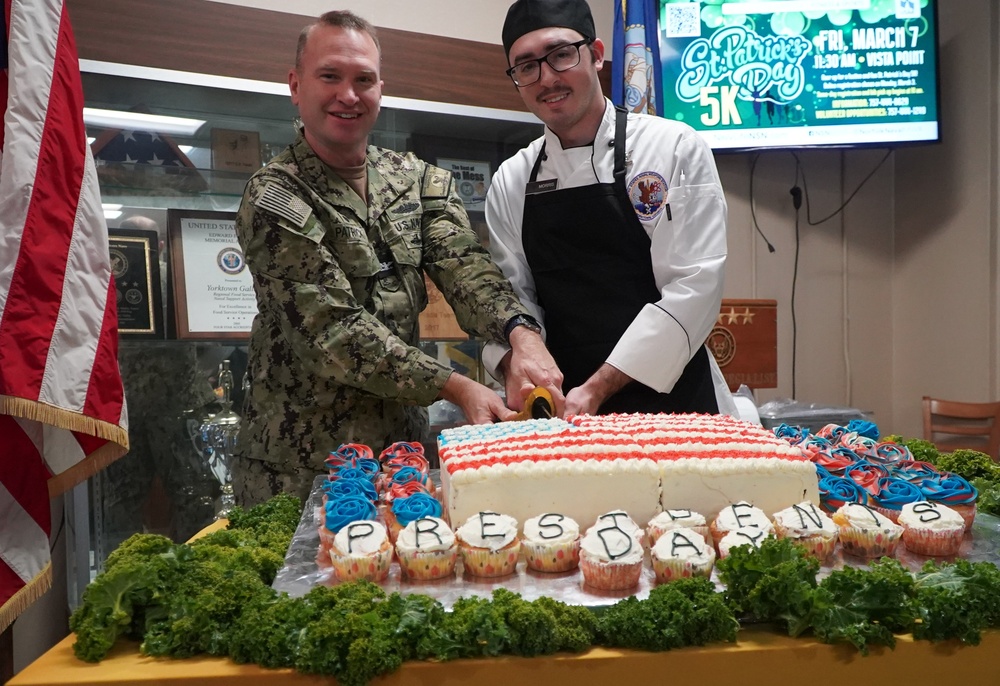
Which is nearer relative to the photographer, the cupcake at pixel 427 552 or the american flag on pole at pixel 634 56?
the cupcake at pixel 427 552

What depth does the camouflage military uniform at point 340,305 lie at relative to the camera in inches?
75.5

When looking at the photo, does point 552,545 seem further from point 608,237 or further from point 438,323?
point 438,323

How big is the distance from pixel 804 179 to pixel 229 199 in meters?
3.23

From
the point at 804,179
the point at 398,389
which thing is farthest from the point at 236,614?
the point at 804,179

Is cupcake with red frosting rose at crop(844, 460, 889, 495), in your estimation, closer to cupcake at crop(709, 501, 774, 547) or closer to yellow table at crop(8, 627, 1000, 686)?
cupcake at crop(709, 501, 774, 547)

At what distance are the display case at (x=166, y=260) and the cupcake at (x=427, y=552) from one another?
2.03m

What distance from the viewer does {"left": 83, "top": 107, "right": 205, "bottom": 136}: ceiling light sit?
2.95m

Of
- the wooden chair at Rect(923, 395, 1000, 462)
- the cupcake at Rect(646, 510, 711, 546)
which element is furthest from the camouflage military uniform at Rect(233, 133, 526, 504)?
the wooden chair at Rect(923, 395, 1000, 462)

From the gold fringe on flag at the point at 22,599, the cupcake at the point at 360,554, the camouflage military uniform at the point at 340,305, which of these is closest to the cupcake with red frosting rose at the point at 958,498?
the cupcake at the point at 360,554

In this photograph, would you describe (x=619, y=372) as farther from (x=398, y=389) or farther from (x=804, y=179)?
(x=804, y=179)

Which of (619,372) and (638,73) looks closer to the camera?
(619,372)

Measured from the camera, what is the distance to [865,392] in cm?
484

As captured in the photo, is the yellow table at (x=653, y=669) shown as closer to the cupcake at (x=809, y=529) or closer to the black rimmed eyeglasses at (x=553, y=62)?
the cupcake at (x=809, y=529)

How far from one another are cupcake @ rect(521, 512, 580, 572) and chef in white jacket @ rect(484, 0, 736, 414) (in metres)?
0.79
